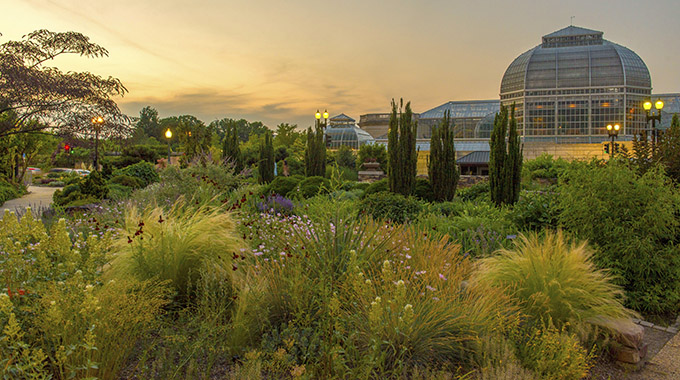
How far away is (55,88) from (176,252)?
9014 millimetres

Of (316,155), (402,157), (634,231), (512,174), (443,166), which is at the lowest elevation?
(634,231)

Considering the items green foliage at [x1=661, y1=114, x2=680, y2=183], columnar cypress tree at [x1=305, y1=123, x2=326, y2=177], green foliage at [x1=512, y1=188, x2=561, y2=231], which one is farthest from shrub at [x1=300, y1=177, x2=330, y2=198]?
green foliage at [x1=661, y1=114, x2=680, y2=183]

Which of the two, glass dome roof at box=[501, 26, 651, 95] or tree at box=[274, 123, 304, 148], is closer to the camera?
glass dome roof at box=[501, 26, 651, 95]

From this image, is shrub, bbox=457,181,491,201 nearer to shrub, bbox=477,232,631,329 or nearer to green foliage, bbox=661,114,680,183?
green foliage, bbox=661,114,680,183

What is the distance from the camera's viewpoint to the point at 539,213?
721cm

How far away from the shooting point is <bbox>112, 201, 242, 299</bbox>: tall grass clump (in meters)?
4.52

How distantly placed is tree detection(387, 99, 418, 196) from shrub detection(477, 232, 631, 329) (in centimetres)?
999

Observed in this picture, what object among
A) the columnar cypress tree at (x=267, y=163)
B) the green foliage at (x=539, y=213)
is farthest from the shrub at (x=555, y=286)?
the columnar cypress tree at (x=267, y=163)

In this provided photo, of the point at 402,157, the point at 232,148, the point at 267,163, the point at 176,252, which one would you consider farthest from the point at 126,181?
the point at 176,252

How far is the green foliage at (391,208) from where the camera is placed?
10156 millimetres

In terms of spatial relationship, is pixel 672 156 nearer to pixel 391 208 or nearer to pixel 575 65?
pixel 391 208

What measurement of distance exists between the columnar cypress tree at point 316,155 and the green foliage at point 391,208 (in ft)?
42.9

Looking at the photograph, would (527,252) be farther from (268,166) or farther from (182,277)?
(268,166)

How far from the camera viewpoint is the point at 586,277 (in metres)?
4.50
